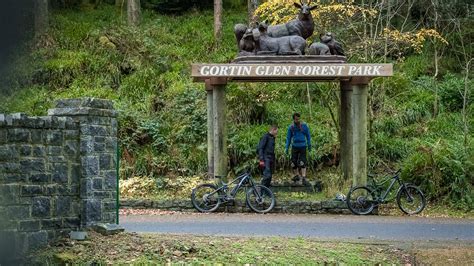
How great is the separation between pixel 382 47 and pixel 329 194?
721cm

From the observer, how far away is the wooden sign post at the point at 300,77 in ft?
45.0

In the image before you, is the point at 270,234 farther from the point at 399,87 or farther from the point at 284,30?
the point at 399,87

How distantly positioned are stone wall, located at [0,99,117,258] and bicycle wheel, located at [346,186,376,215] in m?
5.75

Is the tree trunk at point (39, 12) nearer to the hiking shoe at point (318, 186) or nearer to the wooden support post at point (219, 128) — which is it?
the wooden support post at point (219, 128)

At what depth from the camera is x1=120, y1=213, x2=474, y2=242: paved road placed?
10312 millimetres

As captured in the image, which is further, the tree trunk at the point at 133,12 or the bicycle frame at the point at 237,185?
the tree trunk at the point at 133,12

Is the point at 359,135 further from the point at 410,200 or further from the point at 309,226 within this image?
the point at 309,226

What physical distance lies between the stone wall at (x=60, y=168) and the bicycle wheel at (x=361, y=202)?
5.75m

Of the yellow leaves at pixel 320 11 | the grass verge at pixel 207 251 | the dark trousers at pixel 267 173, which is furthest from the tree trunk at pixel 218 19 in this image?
the grass verge at pixel 207 251

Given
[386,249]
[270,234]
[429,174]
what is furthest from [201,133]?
[386,249]

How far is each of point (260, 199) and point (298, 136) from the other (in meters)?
2.77

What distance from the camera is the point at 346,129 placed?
1574 centimetres

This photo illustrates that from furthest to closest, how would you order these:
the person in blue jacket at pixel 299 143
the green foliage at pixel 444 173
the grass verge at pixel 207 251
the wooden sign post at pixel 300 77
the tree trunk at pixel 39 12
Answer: the person in blue jacket at pixel 299 143
the green foliage at pixel 444 173
the wooden sign post at pixel 300 77
the grass verge at pixel 207 251
the tree trunk at pixel 39 12

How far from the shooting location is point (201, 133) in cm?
1994
